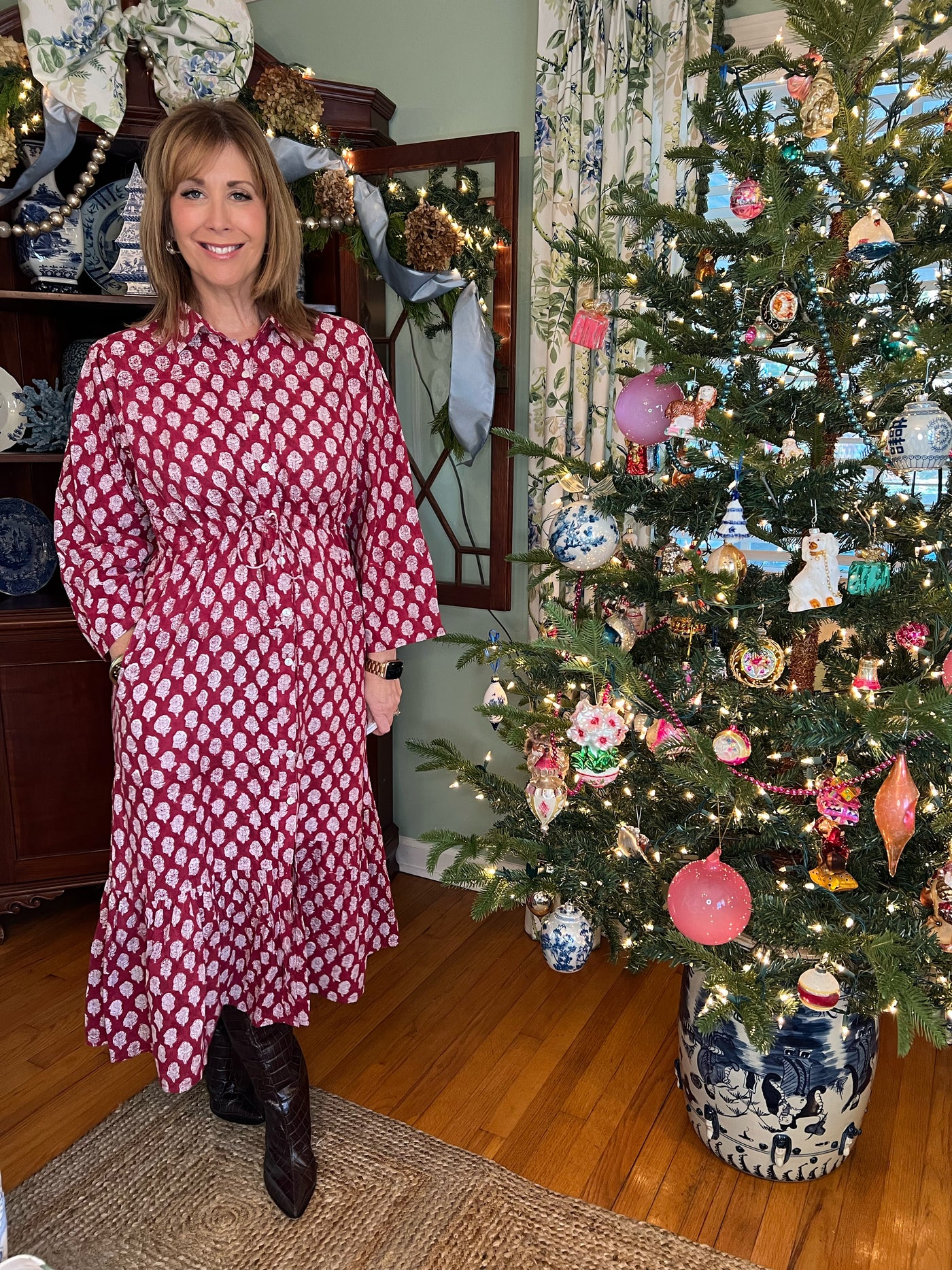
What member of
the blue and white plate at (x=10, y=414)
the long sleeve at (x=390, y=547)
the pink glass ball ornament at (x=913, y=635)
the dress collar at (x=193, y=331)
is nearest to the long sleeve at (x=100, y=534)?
the dress collar at (x=193, y=331)

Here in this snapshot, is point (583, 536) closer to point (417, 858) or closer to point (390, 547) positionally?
point (390, 547)

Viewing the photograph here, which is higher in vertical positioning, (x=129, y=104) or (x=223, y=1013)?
(x=129, y=104)

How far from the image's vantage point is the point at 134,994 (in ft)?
5.44

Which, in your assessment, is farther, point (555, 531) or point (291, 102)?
point (291, 102)

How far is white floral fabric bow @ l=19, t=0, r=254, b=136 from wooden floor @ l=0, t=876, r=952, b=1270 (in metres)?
2.07

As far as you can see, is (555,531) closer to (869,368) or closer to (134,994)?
(869,368)

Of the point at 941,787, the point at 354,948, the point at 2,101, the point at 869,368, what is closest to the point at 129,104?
the point at 2,101

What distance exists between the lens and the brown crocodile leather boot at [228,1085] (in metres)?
1.78

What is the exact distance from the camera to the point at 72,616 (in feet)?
7.54

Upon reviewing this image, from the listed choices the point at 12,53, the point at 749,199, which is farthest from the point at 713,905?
the point at 12,53

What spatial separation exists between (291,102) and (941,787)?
201 centimetres

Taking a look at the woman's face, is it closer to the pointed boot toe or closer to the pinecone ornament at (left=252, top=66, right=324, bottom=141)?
the pinecone ornament at (left=252, top=66, right=324, bottom=141)

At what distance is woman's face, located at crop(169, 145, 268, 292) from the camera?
1408mm

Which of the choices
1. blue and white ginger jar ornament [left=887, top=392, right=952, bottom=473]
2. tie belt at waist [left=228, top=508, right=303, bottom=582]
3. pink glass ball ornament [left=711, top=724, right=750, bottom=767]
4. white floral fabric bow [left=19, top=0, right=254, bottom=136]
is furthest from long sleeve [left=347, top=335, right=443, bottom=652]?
white floral fabric bow [left=19, top=0, right=254, bottom=136]
